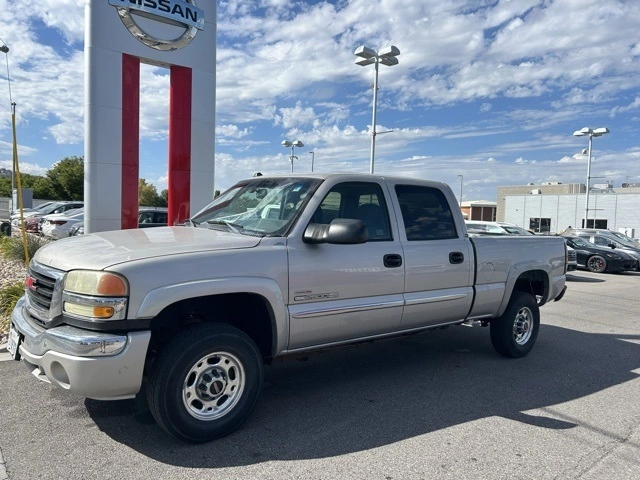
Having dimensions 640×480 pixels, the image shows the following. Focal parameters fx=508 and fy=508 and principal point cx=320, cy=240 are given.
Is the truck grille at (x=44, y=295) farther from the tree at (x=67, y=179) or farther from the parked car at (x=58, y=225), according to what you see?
the tree at (x=67, y=179)

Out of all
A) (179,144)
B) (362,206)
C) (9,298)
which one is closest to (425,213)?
(362,206)

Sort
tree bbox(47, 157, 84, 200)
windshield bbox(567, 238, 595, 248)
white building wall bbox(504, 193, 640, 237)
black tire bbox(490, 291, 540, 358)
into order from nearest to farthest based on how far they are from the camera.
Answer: black tire bbox(490, 291, 540, 358) → windshield bbox(567, 238, 595, 248) → white building wall bbox(504, 193, 640, 237) → tree bbox(47, 157, 84, 200)

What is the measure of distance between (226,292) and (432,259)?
2154mm

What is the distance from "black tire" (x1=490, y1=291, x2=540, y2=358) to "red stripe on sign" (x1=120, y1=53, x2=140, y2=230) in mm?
6416

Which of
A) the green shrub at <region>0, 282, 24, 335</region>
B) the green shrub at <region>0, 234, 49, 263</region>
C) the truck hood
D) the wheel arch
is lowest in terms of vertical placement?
the green shrub at <region>0, 282, 24, 335</region>

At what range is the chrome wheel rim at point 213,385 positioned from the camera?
347 centimetres

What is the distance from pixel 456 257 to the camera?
5.00 metres

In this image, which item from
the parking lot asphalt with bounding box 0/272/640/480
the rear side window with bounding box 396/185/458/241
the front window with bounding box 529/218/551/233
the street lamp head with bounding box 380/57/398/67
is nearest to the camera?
the parking lot asphalt with bounding box 0/272/640/480

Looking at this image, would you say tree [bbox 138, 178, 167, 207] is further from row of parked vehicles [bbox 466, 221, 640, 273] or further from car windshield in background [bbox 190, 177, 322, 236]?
car windshield in background [bbox 190, 177, 322, 236]

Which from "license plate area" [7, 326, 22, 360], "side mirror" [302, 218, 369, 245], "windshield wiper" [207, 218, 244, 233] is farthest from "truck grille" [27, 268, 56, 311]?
"side mirror" [302, 218, 369, 245]

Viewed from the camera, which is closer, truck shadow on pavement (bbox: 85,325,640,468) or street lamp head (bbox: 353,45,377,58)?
truck shadow on pavement (bbox: 85,325,640,468)

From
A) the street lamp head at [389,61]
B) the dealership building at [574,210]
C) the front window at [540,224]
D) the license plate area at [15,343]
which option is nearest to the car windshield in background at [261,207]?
the license plate area at [15,343]

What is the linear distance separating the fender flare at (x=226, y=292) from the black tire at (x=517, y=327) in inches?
119

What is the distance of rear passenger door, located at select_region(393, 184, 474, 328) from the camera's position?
15.3 ft
